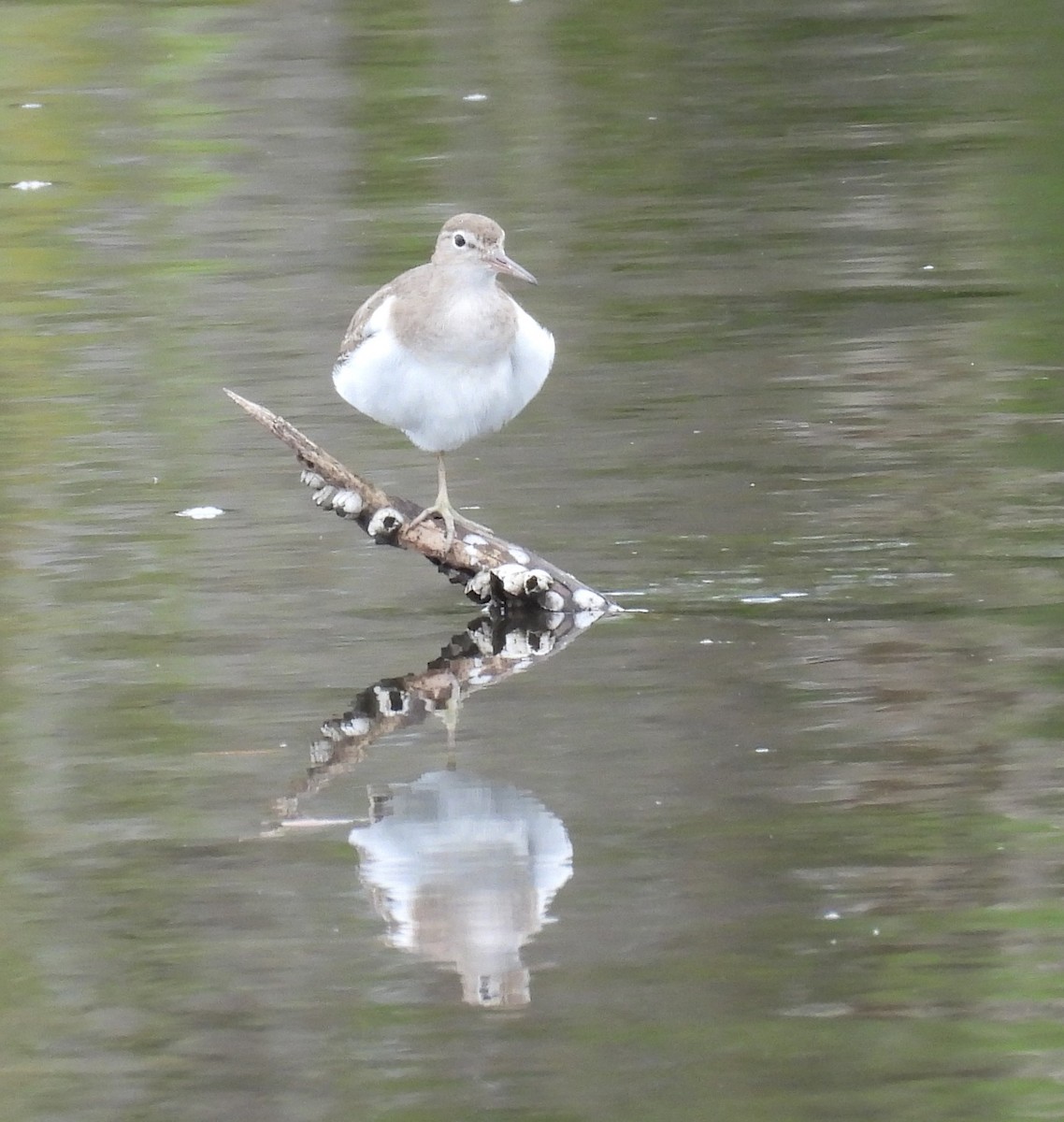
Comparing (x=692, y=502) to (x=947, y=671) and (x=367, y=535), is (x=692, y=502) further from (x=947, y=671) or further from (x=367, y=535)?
(x=947, y=671)

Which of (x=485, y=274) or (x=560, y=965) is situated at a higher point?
(x=485, y=274)

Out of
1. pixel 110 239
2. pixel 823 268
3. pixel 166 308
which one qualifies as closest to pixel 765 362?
pixel 823 268

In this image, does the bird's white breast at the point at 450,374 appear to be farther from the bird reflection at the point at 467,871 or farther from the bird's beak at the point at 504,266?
the bird reflection at the point at 467,871

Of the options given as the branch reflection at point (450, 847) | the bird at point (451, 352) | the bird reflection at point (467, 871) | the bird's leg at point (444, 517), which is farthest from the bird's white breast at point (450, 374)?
the bird reflection at point (467, 871)

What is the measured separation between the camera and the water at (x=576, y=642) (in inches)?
182

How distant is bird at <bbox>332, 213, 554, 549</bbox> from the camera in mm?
7031

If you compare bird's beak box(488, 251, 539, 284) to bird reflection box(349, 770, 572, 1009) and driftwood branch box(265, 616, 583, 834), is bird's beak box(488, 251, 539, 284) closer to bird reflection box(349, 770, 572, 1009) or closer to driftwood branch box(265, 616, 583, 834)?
driftwood branch box(265, 616, 583, 834)

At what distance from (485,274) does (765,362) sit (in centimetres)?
254

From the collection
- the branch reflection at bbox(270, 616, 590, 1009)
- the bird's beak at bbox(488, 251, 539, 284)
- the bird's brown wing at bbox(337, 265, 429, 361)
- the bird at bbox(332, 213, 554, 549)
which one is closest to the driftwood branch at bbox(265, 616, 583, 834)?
the branch reflection at bbox(270, 616, 590, 1009)

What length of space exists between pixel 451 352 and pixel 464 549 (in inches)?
24.2

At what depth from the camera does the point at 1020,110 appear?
45.1ft

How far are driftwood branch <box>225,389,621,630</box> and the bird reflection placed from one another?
128 cm

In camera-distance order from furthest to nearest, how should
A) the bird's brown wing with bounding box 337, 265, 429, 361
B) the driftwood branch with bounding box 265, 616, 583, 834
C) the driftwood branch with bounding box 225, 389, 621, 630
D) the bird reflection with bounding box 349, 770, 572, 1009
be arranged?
the bird's brown wing with bounding box 337, 265, 429, 361 < the driftwood branch with bounding box 225, 389, 621, 630 < the driftwood branch with bounding box 265, 616, 583, 834 < the bird reflection with bounding box 349, 770, 572, 1009

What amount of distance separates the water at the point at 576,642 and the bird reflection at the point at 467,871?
1 centimetres
